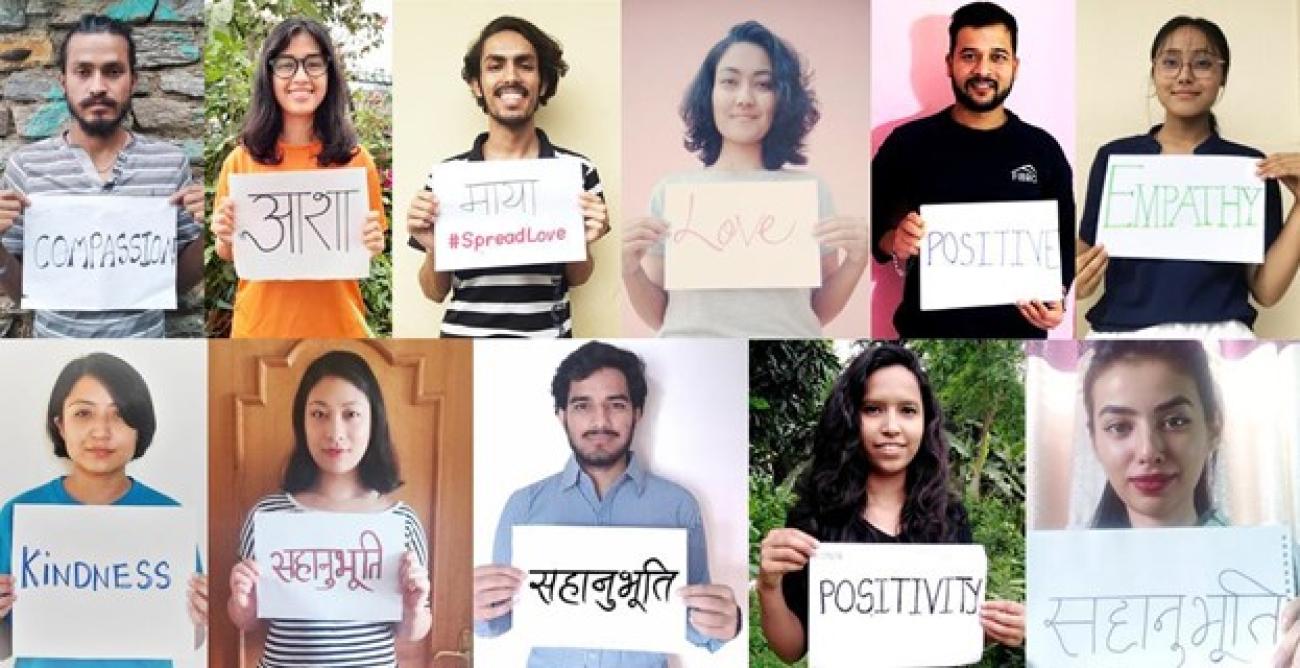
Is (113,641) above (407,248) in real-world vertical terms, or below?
below

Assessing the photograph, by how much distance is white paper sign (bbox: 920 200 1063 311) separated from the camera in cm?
267

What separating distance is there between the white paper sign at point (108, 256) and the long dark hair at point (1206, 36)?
6.48ft

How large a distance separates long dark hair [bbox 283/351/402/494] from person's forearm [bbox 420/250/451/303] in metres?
0.19

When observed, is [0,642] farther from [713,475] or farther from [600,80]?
[600,80]

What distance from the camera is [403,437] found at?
2752mm

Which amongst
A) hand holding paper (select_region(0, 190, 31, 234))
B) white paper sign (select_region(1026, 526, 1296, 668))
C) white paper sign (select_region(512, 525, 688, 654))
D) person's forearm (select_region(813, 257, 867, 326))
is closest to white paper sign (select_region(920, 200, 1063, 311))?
person's forearm (select_region(813, 257, 867, 326))

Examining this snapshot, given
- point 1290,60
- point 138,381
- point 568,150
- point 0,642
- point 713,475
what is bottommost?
point 0,642

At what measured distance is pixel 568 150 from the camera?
2.72 metres

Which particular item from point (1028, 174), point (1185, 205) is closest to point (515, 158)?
point (1028, 174)

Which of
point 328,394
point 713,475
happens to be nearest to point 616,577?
point 713,475

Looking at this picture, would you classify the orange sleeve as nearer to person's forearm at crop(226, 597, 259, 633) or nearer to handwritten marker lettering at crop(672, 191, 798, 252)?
handwritten marker lettering at crop(672, 191, 798, 252)

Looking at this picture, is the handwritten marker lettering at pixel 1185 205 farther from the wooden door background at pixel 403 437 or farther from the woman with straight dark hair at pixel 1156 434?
the wooden door background at pixel 403 437

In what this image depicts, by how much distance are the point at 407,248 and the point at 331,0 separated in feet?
1.69

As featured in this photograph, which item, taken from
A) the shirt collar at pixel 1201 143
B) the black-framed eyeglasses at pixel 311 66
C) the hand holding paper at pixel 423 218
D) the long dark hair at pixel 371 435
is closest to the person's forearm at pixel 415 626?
the long dark hair at pixel 371 435
